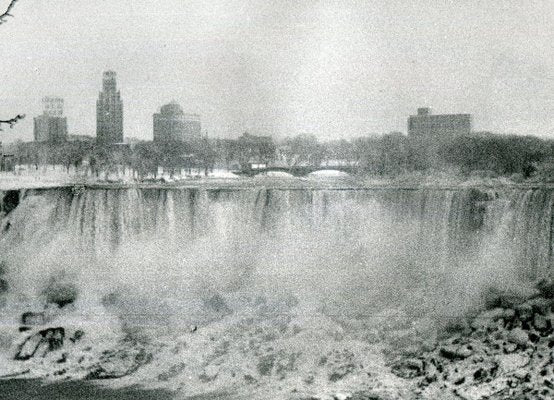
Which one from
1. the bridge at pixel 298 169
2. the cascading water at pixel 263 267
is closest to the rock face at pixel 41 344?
the cascading water at pixel 263 267

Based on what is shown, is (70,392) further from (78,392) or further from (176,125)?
(176,125)

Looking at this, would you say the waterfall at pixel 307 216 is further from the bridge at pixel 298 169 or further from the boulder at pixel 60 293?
the bridge at pixel 298 169

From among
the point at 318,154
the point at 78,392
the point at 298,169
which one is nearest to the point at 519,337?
the point at 78,392

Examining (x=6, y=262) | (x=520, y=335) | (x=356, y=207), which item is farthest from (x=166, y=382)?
(x=6, y=262)

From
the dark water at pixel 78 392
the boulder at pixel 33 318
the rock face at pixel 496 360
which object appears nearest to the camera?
the rock face at pixel 496 360

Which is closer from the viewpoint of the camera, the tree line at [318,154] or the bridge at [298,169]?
the tree line at [318,154]
